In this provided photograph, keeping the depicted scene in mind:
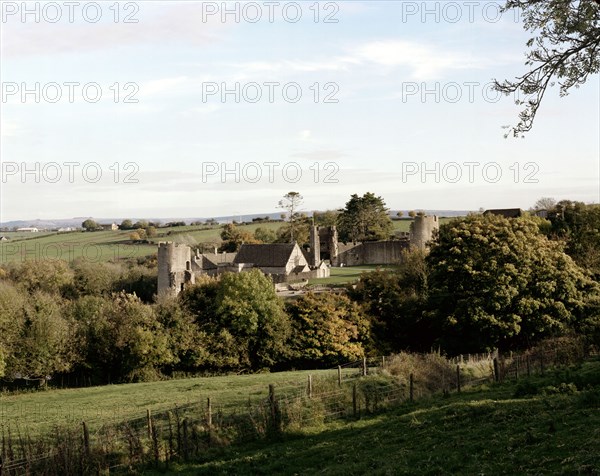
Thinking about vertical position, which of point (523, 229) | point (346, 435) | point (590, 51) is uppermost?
point (590, 51)

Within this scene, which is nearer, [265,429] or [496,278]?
[265,429]

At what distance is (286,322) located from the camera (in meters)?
40.7

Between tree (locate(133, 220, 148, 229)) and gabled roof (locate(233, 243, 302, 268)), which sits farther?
tree (locate(133, 220, 148, 229))

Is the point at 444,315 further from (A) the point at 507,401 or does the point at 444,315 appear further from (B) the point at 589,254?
(A) the point at 507,401

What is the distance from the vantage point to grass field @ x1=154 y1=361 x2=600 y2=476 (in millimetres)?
12164

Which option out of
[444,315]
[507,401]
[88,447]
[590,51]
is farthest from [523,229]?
[88,447]

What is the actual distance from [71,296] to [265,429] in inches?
1725

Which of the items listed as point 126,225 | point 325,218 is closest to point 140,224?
point 126,225

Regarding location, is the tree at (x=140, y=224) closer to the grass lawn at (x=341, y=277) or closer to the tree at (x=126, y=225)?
the tree at (x=126, y=225)

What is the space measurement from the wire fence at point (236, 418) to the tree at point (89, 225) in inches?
4421

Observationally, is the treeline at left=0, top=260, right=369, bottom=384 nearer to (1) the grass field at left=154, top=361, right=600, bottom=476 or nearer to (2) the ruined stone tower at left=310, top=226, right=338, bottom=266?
(1) the grass field at left=154, top=361, right=600, bottom=476

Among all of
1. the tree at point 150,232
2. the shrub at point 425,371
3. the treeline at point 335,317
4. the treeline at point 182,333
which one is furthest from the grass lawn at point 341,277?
the tree at point 150,232

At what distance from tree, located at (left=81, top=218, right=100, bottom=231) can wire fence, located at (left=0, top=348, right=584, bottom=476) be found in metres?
112

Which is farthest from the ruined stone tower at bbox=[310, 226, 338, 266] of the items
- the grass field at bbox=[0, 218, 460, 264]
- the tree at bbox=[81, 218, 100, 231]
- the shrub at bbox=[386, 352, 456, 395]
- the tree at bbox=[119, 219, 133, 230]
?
the tree at bbox=[81, 218, 100, 231]
